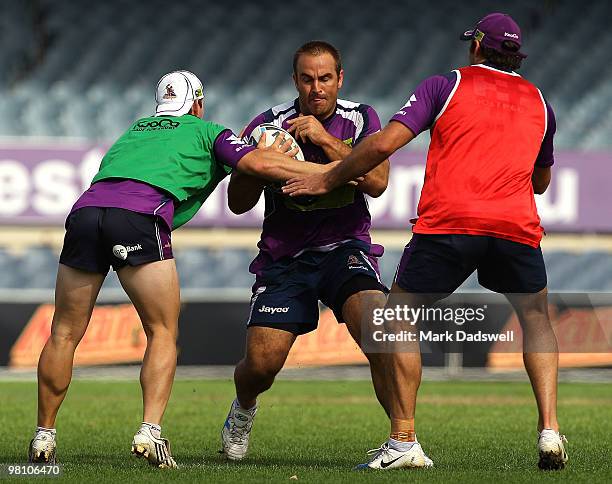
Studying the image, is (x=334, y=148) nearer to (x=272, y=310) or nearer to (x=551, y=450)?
(x=272, y=310)

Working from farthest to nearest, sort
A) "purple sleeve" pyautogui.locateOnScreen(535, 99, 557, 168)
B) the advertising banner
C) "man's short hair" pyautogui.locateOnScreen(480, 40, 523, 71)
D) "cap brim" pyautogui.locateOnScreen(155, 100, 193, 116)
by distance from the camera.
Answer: the advertising banner < "cap brim" pyautogui.locateOnScreen(155, 100, 193, 116) < "purple sleeve" pyautogui.locateOnScreen(535, 99, 557, 168) < "man's short hair" pyautogui.locateOnScreen(480, 40, 523, 71)

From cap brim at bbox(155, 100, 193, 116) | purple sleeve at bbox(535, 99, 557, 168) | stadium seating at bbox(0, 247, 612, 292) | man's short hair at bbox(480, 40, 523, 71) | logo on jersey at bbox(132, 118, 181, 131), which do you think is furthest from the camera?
stadium seating at bbox(0, 247, 612, 292)

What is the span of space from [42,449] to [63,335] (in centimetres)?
57

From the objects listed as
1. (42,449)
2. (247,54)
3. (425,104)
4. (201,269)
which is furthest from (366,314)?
(247,54)

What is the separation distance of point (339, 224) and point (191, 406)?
14.5 ft

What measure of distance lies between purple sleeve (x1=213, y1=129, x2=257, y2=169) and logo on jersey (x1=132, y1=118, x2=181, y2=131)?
9.8 inches

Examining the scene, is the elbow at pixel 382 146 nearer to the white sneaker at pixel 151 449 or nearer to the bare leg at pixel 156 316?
the bare leg at pixel 156 316

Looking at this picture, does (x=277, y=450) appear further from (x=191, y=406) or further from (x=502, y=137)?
(x=191, y=406)

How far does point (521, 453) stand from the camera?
700 centimetres

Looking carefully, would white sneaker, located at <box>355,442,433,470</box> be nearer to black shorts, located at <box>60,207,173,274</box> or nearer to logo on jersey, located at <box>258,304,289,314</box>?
logo on jersey, located at <box>258,304,289,314</box>

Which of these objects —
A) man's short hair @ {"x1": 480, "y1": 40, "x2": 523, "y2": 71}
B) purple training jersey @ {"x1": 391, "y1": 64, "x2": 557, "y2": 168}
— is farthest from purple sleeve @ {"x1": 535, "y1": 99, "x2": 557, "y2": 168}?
purple training jersey @ {"x1": 391, "y1": 64, "x2": 557, "y2": 168}

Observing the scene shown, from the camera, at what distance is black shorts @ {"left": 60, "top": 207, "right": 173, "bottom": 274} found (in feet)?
20.1

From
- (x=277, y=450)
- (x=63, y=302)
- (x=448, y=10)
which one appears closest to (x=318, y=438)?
(x=277, y=450)

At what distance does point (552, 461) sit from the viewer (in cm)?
584
